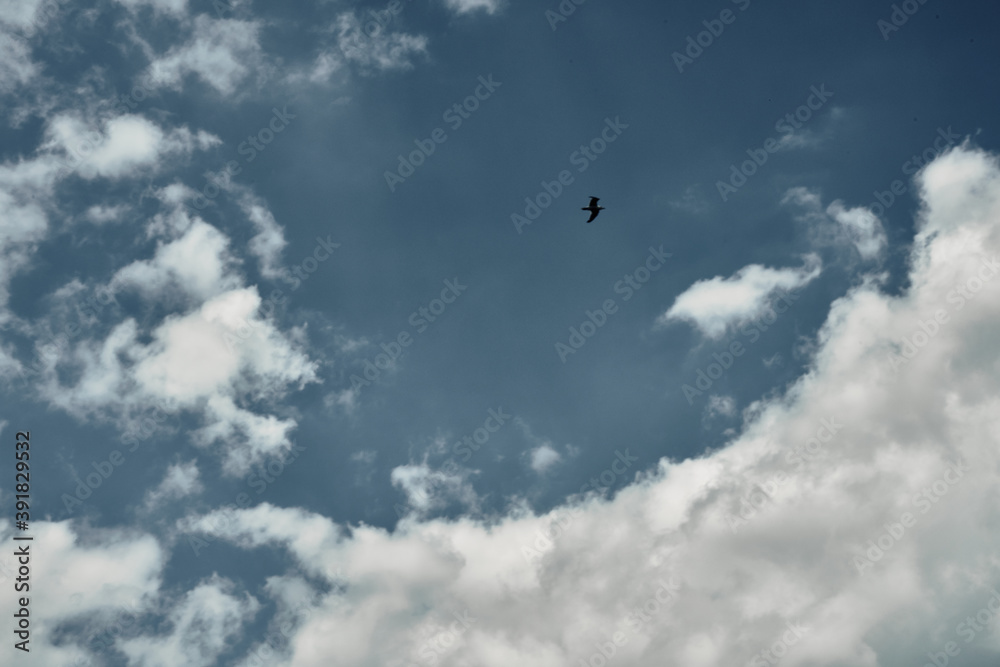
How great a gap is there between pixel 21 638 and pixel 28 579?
6.48m

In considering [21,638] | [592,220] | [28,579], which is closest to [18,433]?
[28,579]

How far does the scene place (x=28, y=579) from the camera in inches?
3529

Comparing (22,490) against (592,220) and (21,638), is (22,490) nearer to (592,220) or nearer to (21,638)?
(21,638)

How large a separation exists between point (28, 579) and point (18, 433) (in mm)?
15655

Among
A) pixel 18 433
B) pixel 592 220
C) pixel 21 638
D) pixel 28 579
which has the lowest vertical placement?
pixel 21 638

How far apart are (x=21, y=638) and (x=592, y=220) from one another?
242 ft

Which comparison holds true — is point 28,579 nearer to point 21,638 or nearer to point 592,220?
point 21,638

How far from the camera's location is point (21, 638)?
281 ft

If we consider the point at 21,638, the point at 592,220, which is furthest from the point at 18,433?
the point at 592,220

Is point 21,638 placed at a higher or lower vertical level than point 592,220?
lower

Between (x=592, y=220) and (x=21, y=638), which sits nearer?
(x=21, y=638)

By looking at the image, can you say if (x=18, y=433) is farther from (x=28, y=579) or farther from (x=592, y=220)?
(x=592, y=220)

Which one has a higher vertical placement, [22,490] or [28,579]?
[22,490]

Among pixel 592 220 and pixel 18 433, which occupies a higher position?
pixel 18 433
